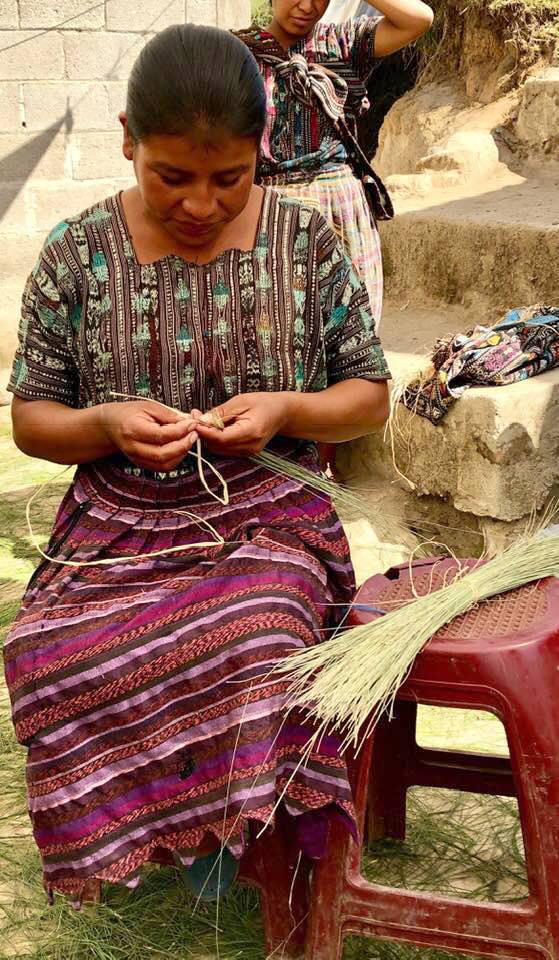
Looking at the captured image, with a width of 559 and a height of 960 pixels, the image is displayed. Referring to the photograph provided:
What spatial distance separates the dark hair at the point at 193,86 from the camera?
2.06m

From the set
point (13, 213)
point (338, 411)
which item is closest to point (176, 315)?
point (338, 411)

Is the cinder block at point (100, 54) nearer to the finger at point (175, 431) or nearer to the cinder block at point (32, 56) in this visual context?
the cinder block at point (32, 56)

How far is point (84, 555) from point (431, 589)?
0.70 meters

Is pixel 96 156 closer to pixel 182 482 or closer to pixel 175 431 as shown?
pixel 182 482

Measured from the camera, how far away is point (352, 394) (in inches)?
95.0

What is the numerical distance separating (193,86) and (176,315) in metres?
0.48

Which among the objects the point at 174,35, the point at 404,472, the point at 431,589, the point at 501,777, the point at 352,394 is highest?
the point at 174,35

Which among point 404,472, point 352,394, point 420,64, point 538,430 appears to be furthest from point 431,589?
point 420,64

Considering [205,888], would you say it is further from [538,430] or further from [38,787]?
[538,430]

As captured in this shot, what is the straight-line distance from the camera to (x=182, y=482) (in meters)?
2.38

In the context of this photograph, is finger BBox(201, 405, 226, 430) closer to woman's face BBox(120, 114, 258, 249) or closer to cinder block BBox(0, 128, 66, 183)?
woman's face BBox(120, 114, 258, 249)

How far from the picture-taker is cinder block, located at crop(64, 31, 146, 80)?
6855 millimetres

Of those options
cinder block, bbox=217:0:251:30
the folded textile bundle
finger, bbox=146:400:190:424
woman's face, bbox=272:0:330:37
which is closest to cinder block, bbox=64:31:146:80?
cinder block, bbox=217:0:251:30

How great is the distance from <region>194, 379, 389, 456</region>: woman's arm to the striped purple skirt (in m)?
0.21
